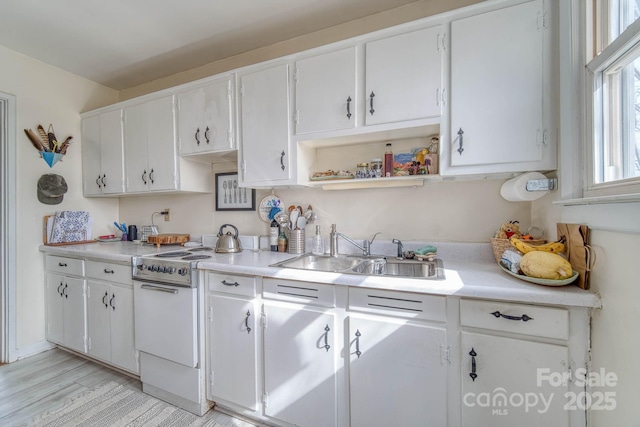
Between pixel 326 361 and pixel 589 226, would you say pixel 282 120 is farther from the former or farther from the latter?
pixel 589 226

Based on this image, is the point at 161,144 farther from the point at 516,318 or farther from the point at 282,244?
the point at 516,318

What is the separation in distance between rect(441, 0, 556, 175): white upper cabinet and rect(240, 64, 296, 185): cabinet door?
3.37 feet

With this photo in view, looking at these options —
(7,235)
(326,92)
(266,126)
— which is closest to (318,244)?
(266,126)

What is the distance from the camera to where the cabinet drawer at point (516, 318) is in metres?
1.00

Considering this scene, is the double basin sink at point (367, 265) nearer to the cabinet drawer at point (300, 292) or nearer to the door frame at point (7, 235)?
the cabinet drawer at point (300, 292)

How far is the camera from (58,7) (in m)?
1.83

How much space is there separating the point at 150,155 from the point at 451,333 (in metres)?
2.66

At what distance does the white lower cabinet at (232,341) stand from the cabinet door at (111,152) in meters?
1.75

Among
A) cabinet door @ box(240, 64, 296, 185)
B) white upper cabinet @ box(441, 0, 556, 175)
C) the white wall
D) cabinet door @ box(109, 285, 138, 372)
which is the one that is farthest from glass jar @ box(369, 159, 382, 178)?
the white wall

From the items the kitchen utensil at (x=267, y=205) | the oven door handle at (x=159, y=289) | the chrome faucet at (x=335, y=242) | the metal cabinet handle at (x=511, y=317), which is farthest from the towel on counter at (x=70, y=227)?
the metal cabinet handle at (x=511, y=317)

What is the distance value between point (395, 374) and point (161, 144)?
247 centimetres

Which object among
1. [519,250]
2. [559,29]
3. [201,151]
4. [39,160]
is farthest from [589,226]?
[39,160]

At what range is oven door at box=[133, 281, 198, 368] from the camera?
167cm

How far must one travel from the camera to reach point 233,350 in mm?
1590
